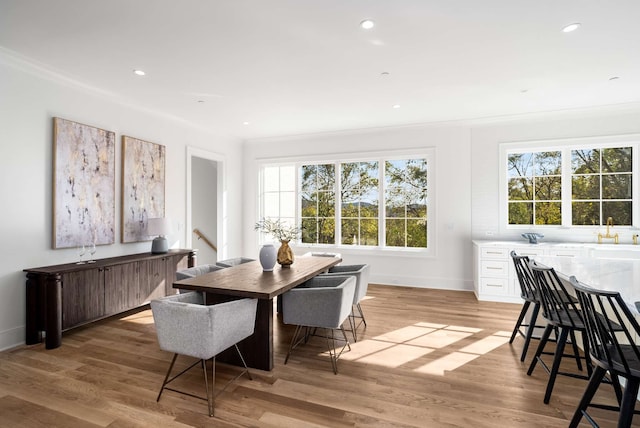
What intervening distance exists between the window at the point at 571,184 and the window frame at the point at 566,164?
0.01m

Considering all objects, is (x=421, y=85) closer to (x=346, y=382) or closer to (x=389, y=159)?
(x=389, y=159)

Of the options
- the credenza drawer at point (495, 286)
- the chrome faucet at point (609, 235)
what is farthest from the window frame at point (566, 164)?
the credenza drawer at point (495, 286)

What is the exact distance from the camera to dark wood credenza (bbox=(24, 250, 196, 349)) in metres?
3.21

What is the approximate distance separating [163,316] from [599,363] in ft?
8.27


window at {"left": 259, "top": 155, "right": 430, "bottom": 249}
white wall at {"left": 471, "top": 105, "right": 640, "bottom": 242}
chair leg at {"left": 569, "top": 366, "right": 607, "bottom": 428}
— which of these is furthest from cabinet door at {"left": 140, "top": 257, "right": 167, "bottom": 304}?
white wall at {"left": 471, "top": 105, "right": 640, "bottom": 242}

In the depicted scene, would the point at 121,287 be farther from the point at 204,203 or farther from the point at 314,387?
the point at 204,203

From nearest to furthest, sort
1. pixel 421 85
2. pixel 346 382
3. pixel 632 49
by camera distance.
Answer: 1. pixel 346 382
2. pixel 632 49
3. pixel 421 85

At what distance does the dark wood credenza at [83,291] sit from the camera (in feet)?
10.5

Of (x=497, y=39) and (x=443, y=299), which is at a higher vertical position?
(x=497, y=39)

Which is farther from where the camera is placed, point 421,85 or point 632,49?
point 421,85

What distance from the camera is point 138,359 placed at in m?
2.96

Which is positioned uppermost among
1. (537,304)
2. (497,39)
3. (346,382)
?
(497,39)

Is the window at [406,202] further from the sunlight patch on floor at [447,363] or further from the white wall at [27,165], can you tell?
the white wall at [27,165]

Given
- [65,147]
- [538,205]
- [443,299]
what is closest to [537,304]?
[443,299]
